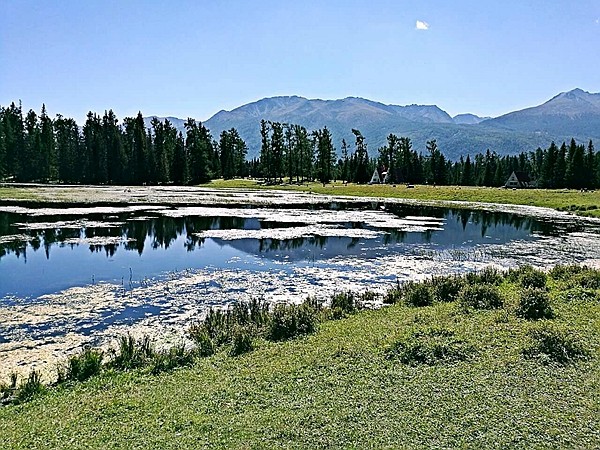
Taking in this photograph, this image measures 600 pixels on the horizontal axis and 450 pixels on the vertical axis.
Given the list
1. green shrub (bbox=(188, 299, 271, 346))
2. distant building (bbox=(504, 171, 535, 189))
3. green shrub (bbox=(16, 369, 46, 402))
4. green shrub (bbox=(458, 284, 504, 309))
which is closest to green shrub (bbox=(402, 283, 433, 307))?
green shrub (bbox=(458, 284, 504, 309))

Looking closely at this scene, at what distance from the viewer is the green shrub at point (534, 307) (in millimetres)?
13227

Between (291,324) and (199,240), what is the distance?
20402mm

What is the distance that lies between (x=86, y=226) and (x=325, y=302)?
26.6 meters

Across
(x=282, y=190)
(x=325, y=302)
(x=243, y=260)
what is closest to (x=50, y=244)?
(x=243, y=260)

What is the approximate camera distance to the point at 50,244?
29.0m

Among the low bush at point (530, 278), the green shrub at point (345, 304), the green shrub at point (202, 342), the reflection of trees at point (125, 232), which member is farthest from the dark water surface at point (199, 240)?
the low bush at point (530, 278)

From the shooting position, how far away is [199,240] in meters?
32.1

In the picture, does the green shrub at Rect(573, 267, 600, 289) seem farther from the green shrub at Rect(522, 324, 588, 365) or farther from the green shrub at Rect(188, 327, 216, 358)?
the green shrub at Rect(188, 327, 216, 358)

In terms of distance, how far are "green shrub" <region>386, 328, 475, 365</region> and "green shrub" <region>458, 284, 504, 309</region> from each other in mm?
3792

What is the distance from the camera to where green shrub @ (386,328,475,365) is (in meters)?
10.1

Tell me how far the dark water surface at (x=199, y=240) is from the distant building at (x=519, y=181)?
222ft

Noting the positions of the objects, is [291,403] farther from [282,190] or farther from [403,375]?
[282,190]

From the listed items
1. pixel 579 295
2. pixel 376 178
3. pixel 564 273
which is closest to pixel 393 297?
pixel 579 295

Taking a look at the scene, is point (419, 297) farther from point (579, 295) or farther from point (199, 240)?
point (199, 240)
